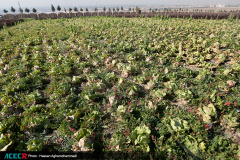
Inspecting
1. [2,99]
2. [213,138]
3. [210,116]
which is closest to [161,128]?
[213,138]

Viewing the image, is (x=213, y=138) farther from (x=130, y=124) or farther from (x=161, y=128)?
(x=130, y=124)

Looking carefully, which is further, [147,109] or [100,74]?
[100,74]

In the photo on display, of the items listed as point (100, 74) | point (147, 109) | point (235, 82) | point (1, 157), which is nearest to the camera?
point (1, 157)

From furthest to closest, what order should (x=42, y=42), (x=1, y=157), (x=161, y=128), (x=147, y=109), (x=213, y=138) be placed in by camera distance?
(x=42, y=42) < (x=147, y=109) < (x=161, y=128) < (x=213, y=138) < (x=1, y=157)

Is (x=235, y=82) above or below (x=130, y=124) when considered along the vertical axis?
above

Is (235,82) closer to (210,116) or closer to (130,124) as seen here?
(210,116)

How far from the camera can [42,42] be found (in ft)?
45.8

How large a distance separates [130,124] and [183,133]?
1.63 meters
